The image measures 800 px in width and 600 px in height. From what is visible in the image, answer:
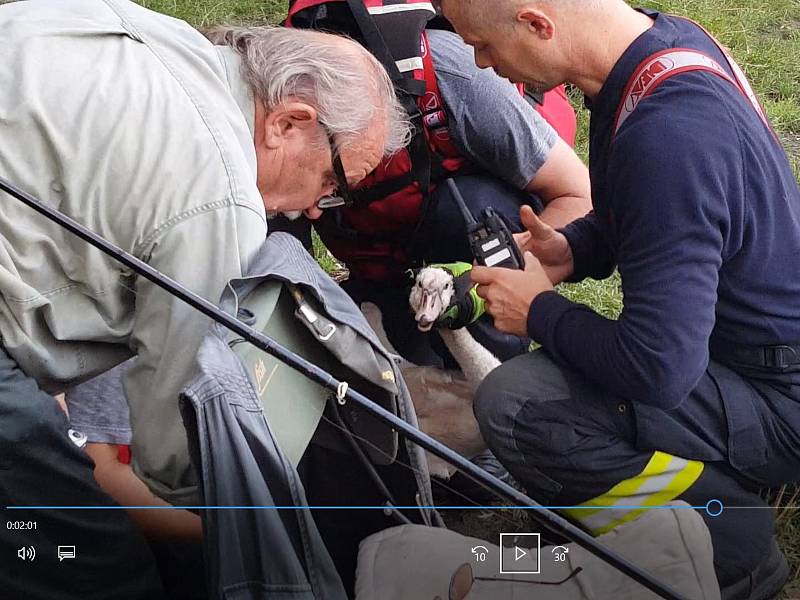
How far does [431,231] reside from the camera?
6.77 feet

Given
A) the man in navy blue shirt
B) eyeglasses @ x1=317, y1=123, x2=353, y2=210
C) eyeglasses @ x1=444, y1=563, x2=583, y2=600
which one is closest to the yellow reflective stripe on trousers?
the man in navy blue shirt

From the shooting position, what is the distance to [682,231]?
1.24 meters

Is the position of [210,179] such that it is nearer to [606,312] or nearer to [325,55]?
[325,55]

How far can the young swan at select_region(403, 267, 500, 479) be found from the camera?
5.87ft

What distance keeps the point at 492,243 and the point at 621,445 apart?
1.51 ft

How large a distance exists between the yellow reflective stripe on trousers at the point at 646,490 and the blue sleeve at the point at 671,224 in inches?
9.6

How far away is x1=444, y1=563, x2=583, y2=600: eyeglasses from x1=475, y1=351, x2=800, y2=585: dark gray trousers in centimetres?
35

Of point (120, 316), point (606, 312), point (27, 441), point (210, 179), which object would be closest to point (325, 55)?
point (210, 179)

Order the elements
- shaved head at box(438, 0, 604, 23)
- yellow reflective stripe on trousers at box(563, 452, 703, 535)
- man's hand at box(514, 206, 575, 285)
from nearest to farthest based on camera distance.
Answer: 1. shaved head at box(438, 0, 604, 23)
2. yellow reflective stripe on trousers at box(563, 452, 703, 535)
3. man's hand at box(514, 206, 575, 285)

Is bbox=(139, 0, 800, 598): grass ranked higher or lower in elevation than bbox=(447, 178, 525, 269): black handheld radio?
lower

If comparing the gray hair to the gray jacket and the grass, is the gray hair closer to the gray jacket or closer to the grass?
the gray jacket

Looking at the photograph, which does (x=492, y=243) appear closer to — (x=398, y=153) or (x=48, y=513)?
(x=398, y=153)

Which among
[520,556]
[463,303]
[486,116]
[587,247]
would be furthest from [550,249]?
[520,556]
